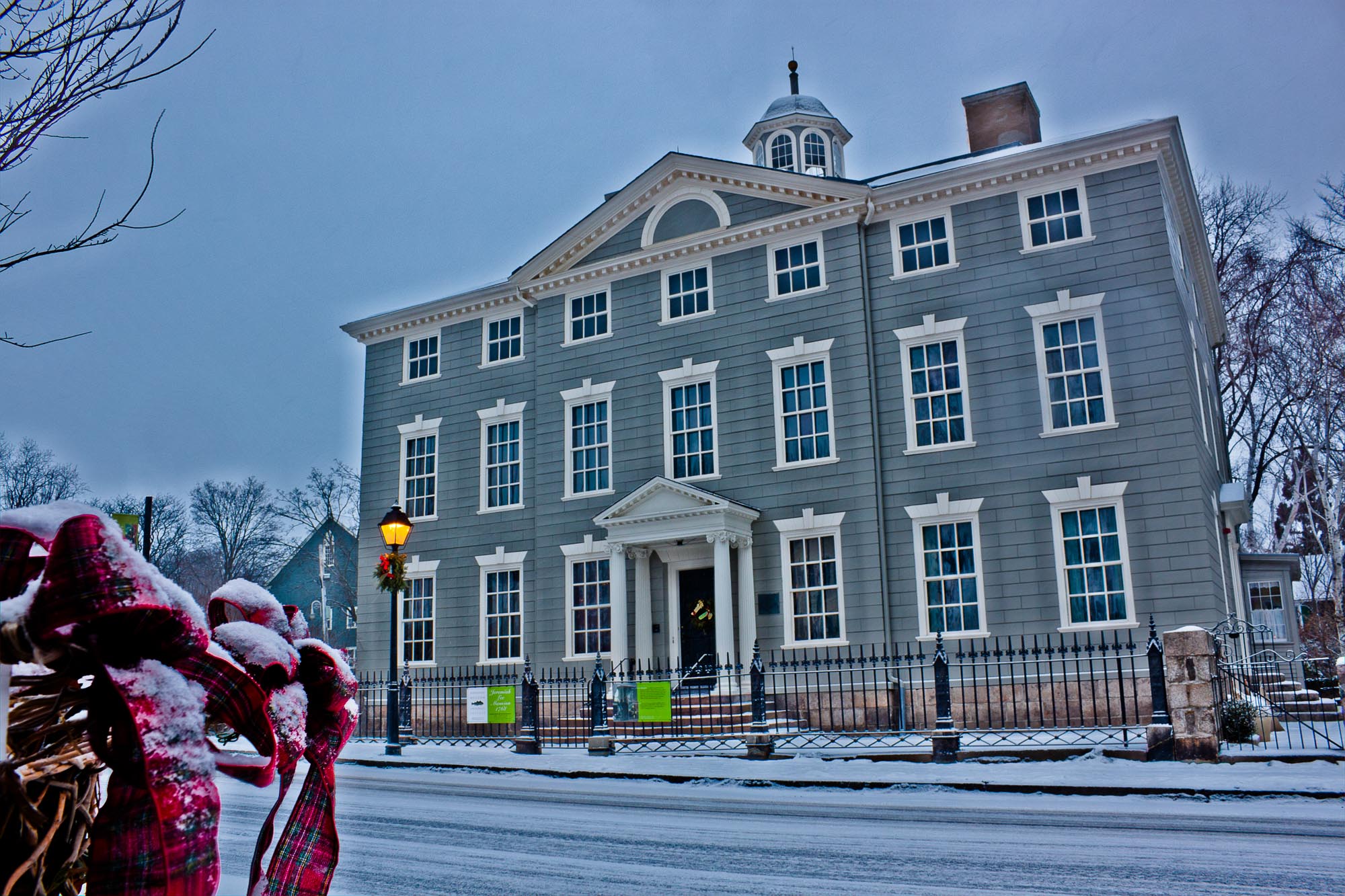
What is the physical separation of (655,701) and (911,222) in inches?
→ 476

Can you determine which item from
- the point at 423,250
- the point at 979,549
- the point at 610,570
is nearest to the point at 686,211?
the point at 610,570

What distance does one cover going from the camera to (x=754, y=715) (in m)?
17.5

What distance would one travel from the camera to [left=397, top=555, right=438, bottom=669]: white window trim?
90.9 ft

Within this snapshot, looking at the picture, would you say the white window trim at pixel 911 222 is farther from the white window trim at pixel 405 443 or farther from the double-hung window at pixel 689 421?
the white window trim at pixel 405 443

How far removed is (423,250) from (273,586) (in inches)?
5092

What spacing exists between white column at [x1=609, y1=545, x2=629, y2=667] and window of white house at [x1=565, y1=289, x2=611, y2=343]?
20.2 feet

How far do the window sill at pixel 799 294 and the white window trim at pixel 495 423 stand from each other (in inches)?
300

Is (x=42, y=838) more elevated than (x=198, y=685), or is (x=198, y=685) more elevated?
(x=198, y=685)

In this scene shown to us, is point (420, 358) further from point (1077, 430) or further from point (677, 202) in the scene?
point (1077, 430)

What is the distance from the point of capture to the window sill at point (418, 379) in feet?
97.5

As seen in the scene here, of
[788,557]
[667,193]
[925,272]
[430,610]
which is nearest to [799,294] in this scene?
[925,272]

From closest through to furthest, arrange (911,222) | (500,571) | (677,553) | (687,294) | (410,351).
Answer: (911,222)
(677,553)
(687,294)
(500,571)
(410,351)

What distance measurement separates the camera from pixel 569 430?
2666 centimetres

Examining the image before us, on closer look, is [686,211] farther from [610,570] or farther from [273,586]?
[273,586]
